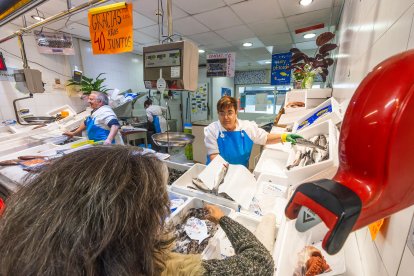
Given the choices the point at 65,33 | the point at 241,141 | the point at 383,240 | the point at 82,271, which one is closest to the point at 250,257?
the point at 383,240

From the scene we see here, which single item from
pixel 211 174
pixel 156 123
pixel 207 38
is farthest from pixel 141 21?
pixel 211 174

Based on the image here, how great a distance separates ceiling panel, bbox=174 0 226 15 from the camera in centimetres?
245

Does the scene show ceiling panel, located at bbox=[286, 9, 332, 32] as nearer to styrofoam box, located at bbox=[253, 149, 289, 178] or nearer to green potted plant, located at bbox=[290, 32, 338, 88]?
green potted plant, located at bbox=[290, 32, 338, 88]

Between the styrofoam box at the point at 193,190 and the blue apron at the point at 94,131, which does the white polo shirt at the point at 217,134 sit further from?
the blue apron at the point at 94,131

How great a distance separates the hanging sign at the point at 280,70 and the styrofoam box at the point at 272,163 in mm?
4066

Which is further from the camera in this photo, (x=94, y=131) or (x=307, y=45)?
(x=307, y=45)

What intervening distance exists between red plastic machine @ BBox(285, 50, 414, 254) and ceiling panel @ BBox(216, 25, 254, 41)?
3.65 m

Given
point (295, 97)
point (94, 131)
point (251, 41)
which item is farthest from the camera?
point (251, 41)

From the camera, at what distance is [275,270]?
64 cm

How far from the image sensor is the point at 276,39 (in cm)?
400

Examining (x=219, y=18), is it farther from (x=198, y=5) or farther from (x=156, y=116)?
(x=156, y=116)

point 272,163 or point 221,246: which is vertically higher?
point 272,163

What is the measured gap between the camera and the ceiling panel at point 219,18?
9.04ft

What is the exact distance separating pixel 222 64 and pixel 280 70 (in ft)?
5.33
